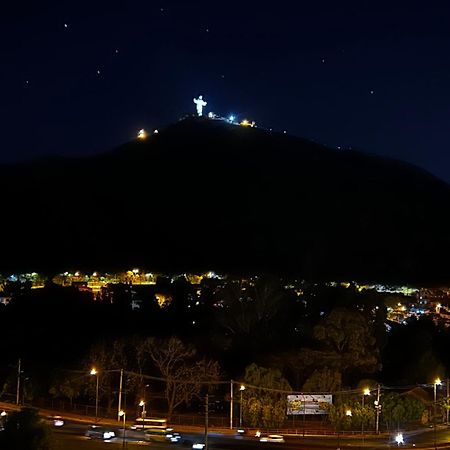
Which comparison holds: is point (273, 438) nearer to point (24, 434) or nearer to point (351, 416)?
point (351, 416)

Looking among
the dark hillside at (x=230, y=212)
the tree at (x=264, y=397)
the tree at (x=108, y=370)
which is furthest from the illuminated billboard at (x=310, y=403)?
the dark hillside at (x=230, y=212)

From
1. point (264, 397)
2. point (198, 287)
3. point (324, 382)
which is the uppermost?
point (198, 287)

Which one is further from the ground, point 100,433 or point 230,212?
point 230,212

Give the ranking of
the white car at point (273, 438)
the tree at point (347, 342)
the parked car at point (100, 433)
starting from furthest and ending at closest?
the tree at point (347, 342)
the white car at point (273, 438)
the parked car at point (100, 433)

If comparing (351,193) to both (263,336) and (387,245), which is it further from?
(263,336)

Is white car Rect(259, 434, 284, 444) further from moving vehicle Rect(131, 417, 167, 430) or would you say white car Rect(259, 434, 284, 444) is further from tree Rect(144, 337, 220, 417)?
tree Rect(144, 337, 220, 417)

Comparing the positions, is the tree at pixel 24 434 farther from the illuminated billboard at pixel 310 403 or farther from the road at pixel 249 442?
the illuminated billboard at pixel 310 403

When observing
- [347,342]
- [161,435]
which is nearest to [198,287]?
[347,342]

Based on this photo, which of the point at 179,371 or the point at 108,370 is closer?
the point at 179,371
